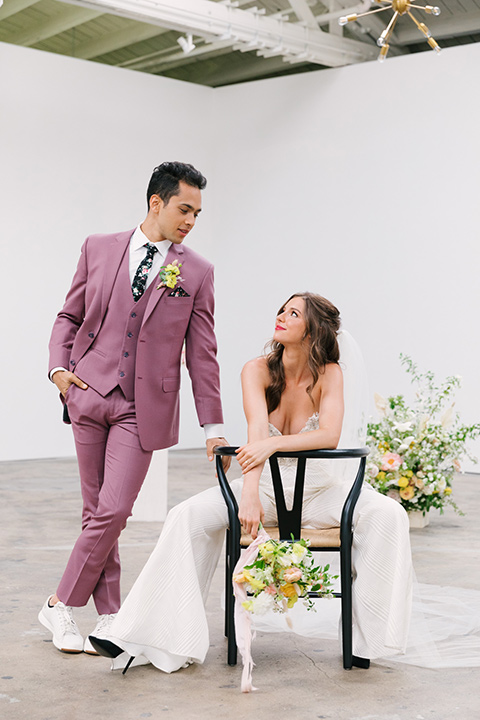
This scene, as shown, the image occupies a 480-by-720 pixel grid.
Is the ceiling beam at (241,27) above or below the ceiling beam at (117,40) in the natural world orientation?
below

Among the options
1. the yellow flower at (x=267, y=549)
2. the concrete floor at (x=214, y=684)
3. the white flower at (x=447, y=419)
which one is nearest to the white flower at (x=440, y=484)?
the white flower at (x=447, y=419)

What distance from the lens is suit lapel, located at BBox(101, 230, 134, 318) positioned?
3.06 meters

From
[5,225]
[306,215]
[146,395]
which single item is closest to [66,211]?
[5,225]

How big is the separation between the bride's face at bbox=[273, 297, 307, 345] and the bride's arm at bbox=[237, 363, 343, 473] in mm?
169

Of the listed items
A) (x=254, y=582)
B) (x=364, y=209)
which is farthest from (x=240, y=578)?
(x=364, y=209)

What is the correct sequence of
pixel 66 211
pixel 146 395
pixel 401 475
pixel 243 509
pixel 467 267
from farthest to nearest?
pixel 66 211 → pixel 467 267 → pixel 401 475 → pixel 146 395 → pixel 243 509

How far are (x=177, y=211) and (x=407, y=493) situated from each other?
285cm

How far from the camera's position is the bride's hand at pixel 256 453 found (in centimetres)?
285

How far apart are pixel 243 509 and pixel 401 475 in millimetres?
2745

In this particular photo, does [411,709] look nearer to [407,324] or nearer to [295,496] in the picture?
[295,496]

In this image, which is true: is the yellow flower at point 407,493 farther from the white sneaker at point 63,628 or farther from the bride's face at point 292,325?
the white sneaker at point 63,628

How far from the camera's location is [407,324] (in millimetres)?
8742

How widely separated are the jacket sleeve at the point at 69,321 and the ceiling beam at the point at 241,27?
17.1 ft

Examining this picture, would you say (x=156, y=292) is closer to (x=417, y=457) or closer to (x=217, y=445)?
(x=217, y=445)
